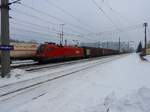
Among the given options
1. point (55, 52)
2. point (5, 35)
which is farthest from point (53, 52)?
point (5, 35)

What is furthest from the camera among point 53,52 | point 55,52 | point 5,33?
point 55,52

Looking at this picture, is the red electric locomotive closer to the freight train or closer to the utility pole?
the freight train

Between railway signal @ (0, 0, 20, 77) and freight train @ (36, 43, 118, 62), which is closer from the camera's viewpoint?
railway signal @ (0, 0, 20, 77)

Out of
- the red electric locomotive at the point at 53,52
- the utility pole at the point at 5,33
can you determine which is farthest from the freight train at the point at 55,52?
the utility pole at the point at 5,33

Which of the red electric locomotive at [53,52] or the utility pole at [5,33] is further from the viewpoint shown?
the red electric locomotive at [53,52]

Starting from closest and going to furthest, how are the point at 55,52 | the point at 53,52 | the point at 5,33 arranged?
the point at 5,33
the point at 53,52
the point at 55,52

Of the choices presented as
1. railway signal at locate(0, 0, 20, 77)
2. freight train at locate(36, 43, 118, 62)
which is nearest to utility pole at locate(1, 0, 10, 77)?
railway signal at locate(0, 0, 20, 77)

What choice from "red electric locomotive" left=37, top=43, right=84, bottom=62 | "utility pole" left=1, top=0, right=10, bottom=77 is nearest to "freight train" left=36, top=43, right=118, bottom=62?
"red electric locomotive" left=37, top=43, right=84, bottom=62

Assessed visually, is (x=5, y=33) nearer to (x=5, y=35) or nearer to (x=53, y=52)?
(x=5, y=35)

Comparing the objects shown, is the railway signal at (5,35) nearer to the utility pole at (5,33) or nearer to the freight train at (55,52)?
the utility pole at (5,33)

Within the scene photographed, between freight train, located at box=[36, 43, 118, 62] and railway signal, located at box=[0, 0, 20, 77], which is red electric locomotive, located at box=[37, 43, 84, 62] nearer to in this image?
freight train, located at box=[36, 43, 118, 62]

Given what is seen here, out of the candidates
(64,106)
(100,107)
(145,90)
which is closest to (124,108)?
(100,107)

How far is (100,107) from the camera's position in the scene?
6.07 m

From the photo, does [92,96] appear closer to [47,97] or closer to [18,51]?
[47,97]
